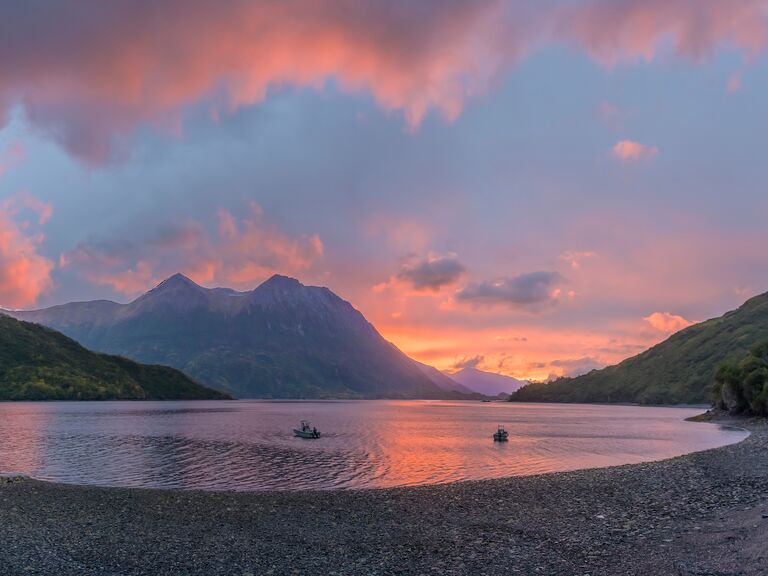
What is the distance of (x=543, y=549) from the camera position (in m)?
22.0

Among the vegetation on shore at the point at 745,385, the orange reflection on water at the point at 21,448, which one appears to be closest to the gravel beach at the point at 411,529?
the orange reflection on water at the point at 21,448

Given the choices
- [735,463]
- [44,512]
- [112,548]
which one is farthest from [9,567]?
[735,463]

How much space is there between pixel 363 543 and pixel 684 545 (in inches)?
548

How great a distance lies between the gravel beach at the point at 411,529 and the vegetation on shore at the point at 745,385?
97234mm

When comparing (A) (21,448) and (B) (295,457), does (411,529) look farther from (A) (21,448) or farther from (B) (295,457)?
(A) (21,448)

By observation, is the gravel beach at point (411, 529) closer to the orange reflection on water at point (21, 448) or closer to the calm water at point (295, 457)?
the calm water at point (295, 457)

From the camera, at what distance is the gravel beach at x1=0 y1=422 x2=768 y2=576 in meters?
20.4

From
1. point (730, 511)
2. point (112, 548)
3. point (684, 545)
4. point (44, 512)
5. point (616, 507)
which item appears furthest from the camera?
point (44, 512)

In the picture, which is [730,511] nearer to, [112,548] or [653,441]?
[112,548]

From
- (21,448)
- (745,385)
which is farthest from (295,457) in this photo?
(745,385)

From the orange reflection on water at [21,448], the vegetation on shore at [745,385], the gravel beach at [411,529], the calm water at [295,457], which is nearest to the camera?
the gravel beach at [411,529]

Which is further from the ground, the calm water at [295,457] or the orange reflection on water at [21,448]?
the orange reflection on water at [21,448]

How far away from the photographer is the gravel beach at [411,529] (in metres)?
20.4

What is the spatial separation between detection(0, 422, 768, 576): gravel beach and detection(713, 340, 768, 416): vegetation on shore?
97234 mm
